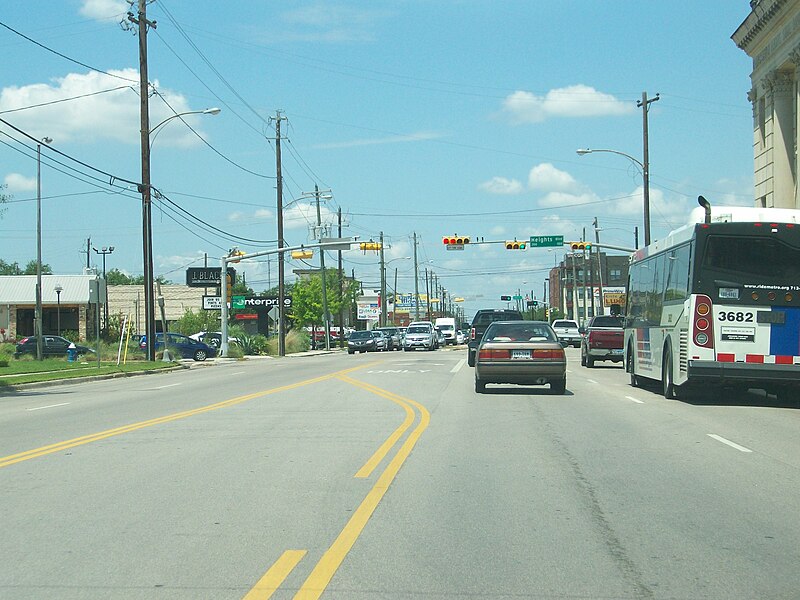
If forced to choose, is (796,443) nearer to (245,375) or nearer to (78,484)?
(78,484)

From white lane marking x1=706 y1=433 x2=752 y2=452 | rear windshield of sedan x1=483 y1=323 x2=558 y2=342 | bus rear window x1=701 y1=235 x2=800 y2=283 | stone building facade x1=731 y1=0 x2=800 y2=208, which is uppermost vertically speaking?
stone building facade x1=731 y1=0 x2=800 y2=208

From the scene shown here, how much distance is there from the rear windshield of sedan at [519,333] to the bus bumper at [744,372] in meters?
3.84

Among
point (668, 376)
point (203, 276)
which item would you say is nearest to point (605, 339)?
point (668, 376)

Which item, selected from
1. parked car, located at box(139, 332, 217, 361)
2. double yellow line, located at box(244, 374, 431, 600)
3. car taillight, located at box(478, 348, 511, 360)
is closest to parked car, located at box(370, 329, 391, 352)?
parked car, located at box(139, 332, 217, 361)

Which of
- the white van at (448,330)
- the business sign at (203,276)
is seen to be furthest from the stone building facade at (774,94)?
the white van at (448,330)

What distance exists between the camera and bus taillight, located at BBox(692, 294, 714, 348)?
18.8 metres

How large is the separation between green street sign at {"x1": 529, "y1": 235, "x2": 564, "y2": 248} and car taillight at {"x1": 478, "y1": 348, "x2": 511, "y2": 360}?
32.9 meters

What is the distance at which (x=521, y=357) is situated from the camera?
70.5 feet

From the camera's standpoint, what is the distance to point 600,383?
26.8m

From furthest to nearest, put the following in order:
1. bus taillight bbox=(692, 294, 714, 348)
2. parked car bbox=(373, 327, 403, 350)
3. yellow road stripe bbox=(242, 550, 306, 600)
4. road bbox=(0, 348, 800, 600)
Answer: parked car bbox=(373, 327, 403, 350) < bus taillight bbox=(692, 294, 714, 348) < road bbox=(0, 348, 800, 600) < yellow road stripe bbox=(242, 550, 306, 600)

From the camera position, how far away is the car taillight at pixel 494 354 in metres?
21.5

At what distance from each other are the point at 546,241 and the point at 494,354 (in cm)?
3336

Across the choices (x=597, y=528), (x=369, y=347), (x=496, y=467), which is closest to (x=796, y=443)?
(x=496, y=467)

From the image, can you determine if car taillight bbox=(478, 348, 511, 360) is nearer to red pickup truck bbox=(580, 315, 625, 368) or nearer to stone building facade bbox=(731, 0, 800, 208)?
red pickup truck bbox=(580, 315, 625, 368)
